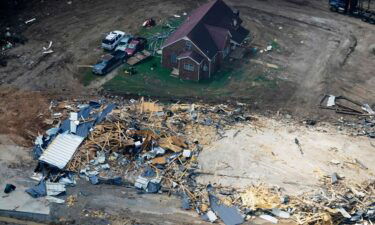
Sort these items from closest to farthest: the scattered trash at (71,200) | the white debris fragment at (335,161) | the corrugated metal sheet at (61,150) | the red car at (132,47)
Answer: the scattered trash at (71,200)
the corrugated metal sheet at (61,150)
the white debris fragment at (335,161)
the red car at (132,47)

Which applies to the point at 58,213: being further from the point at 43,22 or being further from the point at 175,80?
the point at 43,22

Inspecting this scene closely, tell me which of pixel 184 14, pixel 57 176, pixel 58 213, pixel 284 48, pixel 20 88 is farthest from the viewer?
pixel 184 14

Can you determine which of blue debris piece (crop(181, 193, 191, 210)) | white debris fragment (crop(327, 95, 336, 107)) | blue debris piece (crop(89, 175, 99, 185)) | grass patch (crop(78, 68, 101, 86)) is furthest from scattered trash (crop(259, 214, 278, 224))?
grass patch (crop(78, 68, 101, 86))

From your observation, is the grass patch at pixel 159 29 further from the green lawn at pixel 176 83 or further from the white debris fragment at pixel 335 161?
the white debris fragment at pixel 335 161

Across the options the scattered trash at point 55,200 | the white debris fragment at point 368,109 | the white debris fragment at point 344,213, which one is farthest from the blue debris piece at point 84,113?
the white debris fragment at point 368,109

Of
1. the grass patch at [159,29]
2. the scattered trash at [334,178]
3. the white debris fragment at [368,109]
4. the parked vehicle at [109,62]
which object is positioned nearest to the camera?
the scattered trash at [334,178]

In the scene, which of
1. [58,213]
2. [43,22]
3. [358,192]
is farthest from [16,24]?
[358,192]
